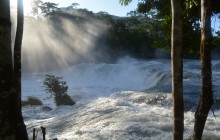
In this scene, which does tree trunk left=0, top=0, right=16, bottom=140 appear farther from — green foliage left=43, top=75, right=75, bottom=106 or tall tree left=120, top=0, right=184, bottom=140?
green foliage left=43, top=75, right=75, bottom=106

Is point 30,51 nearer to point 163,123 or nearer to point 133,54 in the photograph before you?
point 133,54

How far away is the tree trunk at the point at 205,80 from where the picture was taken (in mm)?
4863

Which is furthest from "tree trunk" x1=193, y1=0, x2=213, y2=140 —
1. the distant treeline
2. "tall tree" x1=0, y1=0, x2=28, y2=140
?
the distant treeline

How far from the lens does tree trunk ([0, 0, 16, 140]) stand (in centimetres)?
236

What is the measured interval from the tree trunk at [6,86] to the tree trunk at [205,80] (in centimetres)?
295

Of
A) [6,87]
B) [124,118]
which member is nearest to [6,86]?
[6,87]

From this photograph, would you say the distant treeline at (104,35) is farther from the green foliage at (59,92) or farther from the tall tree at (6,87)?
the tall tree at (6,87)

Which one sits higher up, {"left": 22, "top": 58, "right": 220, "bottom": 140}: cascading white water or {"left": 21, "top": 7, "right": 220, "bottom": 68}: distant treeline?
{"left": 21, "top": 7, "right": 220, "bottom": 68}: distant treeline

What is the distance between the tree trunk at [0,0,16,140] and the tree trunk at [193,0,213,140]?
295cm

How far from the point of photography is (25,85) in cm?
4081

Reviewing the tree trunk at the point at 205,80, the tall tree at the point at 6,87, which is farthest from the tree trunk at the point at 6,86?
the tree trunk at the point at 205,80

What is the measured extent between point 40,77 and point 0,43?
43.8 metres

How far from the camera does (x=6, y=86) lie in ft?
7.82

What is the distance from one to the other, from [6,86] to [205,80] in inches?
119
